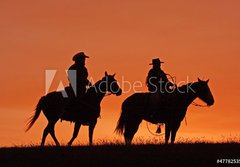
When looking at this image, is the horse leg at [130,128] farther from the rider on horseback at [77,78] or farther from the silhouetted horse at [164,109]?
the rider on horseback at [77,78]

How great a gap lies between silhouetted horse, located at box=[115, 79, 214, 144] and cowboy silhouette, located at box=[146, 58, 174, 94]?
31cm

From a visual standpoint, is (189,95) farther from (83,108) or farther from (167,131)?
(83,108)

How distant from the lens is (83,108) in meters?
26.6

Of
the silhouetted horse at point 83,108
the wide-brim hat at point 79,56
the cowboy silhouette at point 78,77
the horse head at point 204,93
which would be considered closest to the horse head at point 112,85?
the silhouetted horse at point 83,108

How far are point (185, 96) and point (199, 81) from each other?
82 cm

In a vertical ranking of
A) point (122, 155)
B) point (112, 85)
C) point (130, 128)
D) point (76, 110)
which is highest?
point (112, 85)

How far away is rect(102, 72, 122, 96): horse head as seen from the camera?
86.8 ft

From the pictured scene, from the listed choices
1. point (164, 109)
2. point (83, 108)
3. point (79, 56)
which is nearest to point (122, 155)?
point (83, 108)

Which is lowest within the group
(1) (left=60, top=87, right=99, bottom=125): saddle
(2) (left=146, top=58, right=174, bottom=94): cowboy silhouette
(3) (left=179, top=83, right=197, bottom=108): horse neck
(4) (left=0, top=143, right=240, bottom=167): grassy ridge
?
(4) (left=0, top=143, right=240, bottom=167): grassy ridge

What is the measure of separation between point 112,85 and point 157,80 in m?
1.86

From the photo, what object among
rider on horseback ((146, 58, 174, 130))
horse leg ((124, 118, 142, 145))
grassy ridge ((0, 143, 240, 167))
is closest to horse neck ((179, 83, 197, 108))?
rider on horseback ((146, 58, 174, 130))

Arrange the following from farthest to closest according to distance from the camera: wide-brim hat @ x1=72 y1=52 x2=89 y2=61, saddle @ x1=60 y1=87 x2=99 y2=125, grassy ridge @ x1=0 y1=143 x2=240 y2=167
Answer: wide-brim hat @ x1=72 y1=52 x2=89 y2=61, saddle @ x1=60 y1=87 x2=99 y2=125, grassy ridge @ x1=0 y1=143 x2=240 y2=167

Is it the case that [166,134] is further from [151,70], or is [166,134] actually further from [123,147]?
[123,147]

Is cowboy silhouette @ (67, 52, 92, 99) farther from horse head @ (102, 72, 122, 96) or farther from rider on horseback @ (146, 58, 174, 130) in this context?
rider on horseback @ (146, 58, 174, 130)
